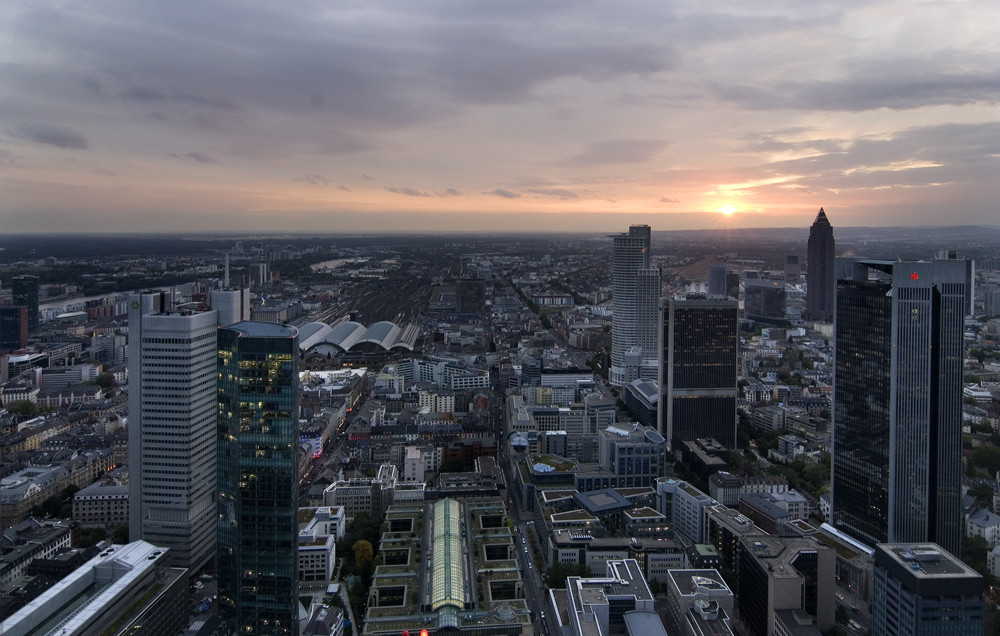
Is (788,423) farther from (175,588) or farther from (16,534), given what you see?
(16,534)

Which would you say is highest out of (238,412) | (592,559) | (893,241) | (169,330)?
(893,241)

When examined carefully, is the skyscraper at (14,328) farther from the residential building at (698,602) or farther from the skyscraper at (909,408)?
the skyscraper at (909,408)

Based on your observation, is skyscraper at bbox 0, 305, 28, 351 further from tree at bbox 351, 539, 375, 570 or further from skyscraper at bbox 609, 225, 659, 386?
skyscraper at bbox 609, 225, 659, 386

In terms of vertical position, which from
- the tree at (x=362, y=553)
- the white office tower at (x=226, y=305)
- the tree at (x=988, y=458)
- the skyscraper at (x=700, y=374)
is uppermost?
the white office tower at (x=226, y=305)

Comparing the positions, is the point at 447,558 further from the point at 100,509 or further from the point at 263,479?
A: the point at 100,509

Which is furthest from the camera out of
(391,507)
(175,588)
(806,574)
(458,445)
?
(458,445)

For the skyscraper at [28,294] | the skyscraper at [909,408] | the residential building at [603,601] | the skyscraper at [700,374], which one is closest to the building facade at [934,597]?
the residential building at [603,601]

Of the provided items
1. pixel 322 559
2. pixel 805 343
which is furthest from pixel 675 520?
pixel 805 343
